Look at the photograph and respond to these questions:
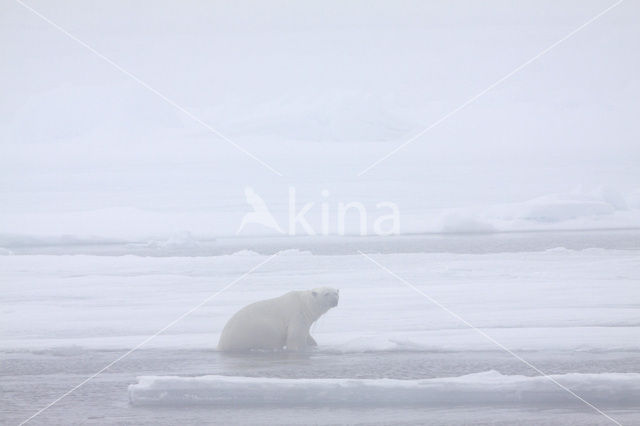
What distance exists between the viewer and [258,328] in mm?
8086

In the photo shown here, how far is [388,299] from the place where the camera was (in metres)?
10.2

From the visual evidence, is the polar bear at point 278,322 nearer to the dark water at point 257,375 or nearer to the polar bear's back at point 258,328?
the polar bear's back at point 258,328

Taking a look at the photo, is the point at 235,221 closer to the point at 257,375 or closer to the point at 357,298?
the point at 357,298

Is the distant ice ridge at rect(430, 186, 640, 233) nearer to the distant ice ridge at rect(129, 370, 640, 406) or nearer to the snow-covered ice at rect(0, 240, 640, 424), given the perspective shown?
the snow-covered ice at rect(0, 240, 640, 424)

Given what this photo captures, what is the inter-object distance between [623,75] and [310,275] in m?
4.70

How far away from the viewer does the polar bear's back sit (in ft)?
26.4

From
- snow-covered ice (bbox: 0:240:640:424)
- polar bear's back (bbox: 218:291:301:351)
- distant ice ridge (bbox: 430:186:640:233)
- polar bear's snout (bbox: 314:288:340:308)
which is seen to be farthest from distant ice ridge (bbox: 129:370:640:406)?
distant ice ridge (bbox: 430:186:640:233)

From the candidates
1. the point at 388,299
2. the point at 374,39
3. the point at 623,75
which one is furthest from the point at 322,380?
the point at 623,75

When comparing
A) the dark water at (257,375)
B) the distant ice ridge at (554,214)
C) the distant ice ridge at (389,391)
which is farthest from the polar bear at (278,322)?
the distant ice ridge at (554,214)

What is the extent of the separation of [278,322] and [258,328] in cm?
21

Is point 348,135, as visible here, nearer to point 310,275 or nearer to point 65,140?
point 310,275

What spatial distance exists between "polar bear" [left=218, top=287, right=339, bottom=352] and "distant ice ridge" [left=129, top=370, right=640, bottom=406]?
164cm

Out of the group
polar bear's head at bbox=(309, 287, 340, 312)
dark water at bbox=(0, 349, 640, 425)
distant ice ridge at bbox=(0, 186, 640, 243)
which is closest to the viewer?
dark water at bbox=(0, 349, 640, 425)

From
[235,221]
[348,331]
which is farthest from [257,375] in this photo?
[235,221]
